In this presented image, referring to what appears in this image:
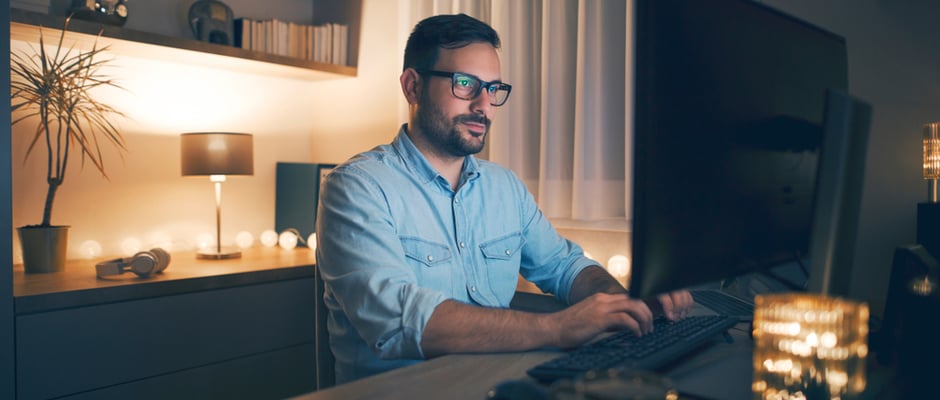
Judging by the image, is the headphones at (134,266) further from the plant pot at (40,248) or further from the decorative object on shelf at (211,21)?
the decorative object on shelf at (211,21)

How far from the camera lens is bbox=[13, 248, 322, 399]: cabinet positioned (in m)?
1.94

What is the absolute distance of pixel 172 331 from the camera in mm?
2207

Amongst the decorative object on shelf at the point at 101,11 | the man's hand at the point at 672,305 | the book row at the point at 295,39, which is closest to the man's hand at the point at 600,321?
→ the man's hand at the point at 672,305

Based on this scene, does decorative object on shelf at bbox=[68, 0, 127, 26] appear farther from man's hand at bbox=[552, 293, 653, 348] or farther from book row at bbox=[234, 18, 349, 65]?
man's hand at bbox=[552, 293, 653, 348]

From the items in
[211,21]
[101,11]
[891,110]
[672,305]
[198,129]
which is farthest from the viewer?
[198,129]

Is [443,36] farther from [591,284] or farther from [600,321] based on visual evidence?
[600,321]

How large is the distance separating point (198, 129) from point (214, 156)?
0.49m

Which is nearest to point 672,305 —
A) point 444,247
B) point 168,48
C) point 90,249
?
point 444,247

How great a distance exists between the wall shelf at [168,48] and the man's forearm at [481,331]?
1.96 m

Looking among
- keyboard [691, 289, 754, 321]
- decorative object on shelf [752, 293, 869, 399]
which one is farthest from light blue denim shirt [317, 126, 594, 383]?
decorative object on shelf [752, 293, 869, 399]

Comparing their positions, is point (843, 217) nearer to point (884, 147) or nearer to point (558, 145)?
point (884, 147)

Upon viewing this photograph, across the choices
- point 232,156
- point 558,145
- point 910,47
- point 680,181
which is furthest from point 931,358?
point 232,156

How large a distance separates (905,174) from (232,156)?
7.63 feet

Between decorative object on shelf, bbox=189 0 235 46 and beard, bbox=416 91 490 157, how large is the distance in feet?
5.10
